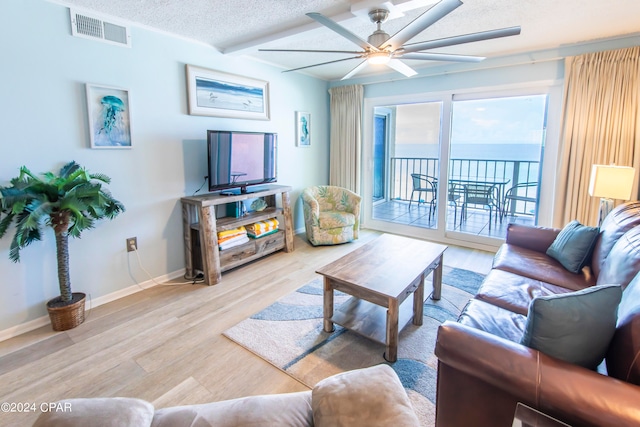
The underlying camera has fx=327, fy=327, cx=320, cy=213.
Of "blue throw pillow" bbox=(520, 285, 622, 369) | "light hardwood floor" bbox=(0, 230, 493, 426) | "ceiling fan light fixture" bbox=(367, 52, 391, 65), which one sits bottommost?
"light hardwood floor" bbox=(0, 230, 493, 426)

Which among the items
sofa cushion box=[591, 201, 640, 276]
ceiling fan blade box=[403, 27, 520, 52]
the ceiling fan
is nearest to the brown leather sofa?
sofa cushion box=[591, 201, 640, 276]

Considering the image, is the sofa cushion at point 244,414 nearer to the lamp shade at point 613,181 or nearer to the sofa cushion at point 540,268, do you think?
the sofa cushion at point 540,268

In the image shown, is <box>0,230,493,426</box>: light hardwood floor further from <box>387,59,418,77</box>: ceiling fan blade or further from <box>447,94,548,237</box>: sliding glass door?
<box>447,94,548,237</box>: sliding glass door

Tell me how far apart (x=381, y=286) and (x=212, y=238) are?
5.93 ft

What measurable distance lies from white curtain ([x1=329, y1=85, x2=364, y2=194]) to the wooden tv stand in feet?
5.25

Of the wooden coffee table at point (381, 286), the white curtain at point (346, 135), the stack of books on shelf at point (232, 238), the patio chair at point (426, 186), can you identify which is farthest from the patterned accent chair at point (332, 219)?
the wooden coffee table at point (381, 286)

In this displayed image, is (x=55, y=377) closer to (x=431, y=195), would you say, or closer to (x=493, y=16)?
(x=493, y=16)

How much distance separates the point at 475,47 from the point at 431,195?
82.1 inches

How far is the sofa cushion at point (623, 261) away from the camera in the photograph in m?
1.69

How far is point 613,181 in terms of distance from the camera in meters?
2.68

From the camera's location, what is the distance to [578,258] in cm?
236

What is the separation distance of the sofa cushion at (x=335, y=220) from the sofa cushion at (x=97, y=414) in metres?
3.44

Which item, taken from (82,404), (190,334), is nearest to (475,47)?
(190,334)

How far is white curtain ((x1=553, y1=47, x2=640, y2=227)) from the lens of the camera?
122 inches
